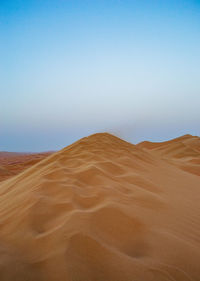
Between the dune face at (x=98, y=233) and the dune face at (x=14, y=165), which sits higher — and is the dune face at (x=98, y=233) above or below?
below

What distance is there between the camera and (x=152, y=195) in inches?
82.7

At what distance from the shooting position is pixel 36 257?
3.63ft

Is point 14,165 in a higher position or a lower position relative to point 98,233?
higher

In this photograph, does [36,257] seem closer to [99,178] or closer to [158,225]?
[158,225]

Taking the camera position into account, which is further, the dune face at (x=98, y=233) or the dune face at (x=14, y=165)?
the dune face at (x=14, y=165)

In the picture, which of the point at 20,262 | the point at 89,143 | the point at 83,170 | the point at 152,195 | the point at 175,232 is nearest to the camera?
the point at 20,262

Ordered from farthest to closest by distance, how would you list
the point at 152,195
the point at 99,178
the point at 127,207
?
the point at 99,178
the point at 152,195
the point at 127,207

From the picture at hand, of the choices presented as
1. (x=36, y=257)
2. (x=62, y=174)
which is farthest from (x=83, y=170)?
(x=36, y=257)

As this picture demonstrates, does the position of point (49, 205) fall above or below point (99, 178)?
below

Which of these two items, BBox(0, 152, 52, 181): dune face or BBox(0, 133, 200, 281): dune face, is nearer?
BBox(0, 133, 200, 281): dune face

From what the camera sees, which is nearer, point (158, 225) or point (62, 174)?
point (158, 225)

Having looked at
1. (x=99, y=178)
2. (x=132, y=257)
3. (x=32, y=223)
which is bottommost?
(x=132, y=257)

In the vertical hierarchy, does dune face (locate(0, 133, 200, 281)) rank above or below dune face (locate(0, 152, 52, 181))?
below

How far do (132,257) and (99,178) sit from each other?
1.30 m
